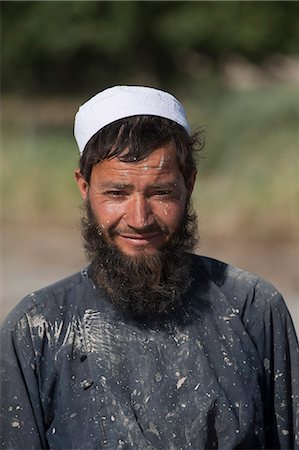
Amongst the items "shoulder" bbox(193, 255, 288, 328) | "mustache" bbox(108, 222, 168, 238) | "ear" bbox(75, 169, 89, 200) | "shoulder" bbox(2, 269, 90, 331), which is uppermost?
"ear" bbox(75, 169, 89, 200)

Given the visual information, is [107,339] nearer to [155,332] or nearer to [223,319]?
[155,332]

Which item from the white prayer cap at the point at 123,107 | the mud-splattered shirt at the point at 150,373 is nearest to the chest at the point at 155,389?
the mud-splattered shirt at the point at 150,373

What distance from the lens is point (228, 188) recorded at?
11.9 m

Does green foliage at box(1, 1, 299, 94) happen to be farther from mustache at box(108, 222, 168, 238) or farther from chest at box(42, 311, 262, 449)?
chest at box(42, 311, 262, 449)

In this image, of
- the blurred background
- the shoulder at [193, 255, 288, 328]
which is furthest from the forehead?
the blurred background

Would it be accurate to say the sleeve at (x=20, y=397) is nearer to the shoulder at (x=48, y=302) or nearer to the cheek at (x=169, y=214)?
the shoulder at (x=48, y=302)

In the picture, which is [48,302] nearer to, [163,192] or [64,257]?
[163,192]

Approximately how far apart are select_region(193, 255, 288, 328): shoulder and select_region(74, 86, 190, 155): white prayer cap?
44cm

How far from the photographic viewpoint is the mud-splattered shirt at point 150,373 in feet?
8.75

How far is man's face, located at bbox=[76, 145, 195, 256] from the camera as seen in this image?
2.74m

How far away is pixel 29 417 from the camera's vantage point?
2727 mm

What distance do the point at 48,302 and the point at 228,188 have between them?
920cm

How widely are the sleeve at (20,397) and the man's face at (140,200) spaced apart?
39cm

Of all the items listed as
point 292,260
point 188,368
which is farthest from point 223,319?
point 292,260
